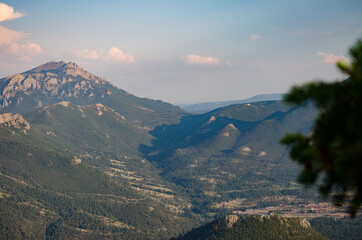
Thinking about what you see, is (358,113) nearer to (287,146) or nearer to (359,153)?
(359,153)

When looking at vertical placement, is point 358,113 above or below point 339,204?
above

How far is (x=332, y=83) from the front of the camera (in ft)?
47.3

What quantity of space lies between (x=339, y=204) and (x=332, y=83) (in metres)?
6.68

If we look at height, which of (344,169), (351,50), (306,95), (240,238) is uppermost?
(351,50)

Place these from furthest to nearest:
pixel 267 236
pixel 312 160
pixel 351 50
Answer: pixel 267 236 < pixel 312 160 < pixel 351 50

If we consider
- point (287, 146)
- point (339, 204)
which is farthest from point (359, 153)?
point (339, 204)

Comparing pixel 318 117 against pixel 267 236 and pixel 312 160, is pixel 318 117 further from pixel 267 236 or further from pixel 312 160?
pixel 267 236

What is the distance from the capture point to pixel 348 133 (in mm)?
13805

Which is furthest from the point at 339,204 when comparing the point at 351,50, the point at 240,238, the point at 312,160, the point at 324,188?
the point at 240,238

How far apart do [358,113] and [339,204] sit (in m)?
6.02

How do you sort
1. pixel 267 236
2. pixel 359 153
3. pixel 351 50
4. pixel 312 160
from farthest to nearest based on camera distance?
pixel 267 236, pixel 312 160, pixel 351 50, pixel 359 153

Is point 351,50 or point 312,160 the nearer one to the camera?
point 351,50

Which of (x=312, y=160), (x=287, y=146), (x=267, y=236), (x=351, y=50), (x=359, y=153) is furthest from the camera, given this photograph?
(x=267, y=236)

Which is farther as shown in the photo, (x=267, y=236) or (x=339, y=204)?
(x=267, y=236)
